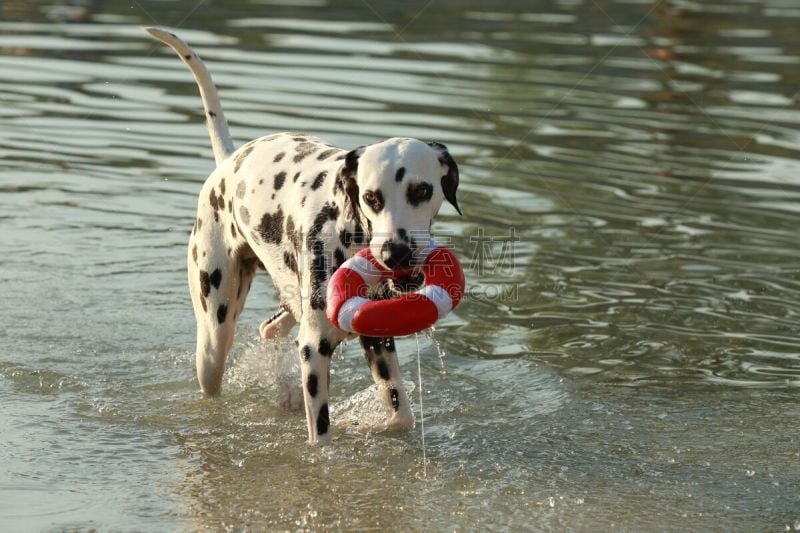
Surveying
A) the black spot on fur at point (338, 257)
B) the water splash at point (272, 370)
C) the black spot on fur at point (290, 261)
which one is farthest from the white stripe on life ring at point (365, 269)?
the water splash at point (272, 370)

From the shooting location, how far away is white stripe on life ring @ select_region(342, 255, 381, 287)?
5.76 metres

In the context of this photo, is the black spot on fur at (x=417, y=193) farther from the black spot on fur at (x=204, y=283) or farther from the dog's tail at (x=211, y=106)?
the dog's tail at (x=211, y=106)

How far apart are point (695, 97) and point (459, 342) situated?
25.6 ft

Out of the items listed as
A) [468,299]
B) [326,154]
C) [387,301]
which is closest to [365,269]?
[387,301]

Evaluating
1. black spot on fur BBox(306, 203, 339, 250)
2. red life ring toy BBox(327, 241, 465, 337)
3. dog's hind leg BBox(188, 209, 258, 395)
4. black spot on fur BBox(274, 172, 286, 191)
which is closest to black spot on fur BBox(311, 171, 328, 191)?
black spot on fur BBox(306, 203, 339, 250)

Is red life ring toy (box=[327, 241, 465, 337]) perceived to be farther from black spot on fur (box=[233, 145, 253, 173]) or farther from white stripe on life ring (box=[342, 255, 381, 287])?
black spot on fur (box=[233, 145, 253, 173])

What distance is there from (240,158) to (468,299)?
274cm

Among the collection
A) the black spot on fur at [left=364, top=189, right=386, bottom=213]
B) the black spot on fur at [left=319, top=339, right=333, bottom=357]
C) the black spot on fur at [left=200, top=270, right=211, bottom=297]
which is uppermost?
the black spot on fur at [left=364, top=189, right=386, bottom=213]

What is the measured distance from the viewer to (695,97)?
49.8 ft

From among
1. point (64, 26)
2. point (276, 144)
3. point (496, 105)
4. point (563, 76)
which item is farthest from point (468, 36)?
point (276, 144)

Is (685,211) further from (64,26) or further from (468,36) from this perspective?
(64,26)

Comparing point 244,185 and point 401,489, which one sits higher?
point 244,185

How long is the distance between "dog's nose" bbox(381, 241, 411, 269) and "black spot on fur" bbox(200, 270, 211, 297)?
169 cm

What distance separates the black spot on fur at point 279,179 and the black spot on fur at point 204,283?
2.41ft
